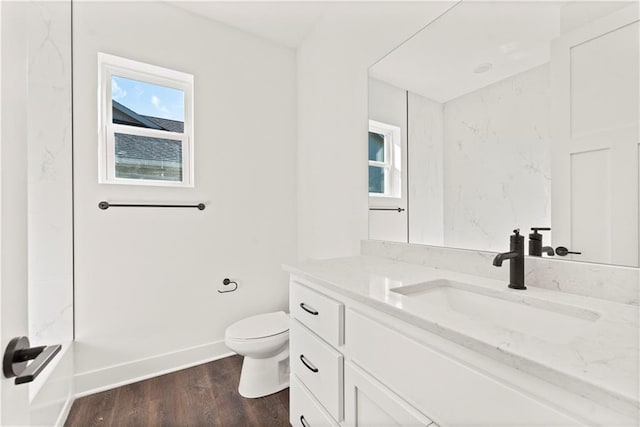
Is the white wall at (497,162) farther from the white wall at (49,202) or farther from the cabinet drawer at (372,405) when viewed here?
the white wall at (49,202)

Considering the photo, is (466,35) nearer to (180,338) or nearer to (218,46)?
(218,46)

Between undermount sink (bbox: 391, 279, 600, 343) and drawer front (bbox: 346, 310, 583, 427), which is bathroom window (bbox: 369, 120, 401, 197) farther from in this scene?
drawer front (bbox: 346, 310, 583, 427)

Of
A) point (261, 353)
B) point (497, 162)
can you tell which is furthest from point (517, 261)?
Result: point (261, 353)

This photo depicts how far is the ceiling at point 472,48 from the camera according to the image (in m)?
1.03

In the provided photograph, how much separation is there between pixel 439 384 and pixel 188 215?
1.94m

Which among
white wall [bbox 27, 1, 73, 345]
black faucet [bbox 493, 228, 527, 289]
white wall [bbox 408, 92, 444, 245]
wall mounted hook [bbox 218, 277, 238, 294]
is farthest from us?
wall mounted hook [bbox 218, 277, 238, 294]

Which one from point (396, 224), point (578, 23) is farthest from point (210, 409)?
point (578, 23)

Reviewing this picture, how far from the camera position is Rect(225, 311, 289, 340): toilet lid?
174 centimetres

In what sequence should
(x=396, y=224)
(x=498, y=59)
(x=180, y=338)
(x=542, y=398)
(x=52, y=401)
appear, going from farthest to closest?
(x=180, y=338)
(x=396, y=224)
(x=52, y=401)
(x=498, y=59)
(x=542, y=398)

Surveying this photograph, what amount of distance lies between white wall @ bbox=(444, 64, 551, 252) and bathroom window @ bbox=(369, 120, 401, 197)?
1.01ft

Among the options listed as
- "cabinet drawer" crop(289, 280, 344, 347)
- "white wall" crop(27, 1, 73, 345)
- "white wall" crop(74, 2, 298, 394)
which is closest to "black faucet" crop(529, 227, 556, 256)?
"cabinet drawer" crop(289, 280, 344, 347)

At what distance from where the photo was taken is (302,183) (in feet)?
8.24

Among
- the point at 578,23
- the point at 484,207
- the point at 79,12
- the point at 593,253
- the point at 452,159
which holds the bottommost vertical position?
the point at 593,253

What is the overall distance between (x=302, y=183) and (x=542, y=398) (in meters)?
2.16
